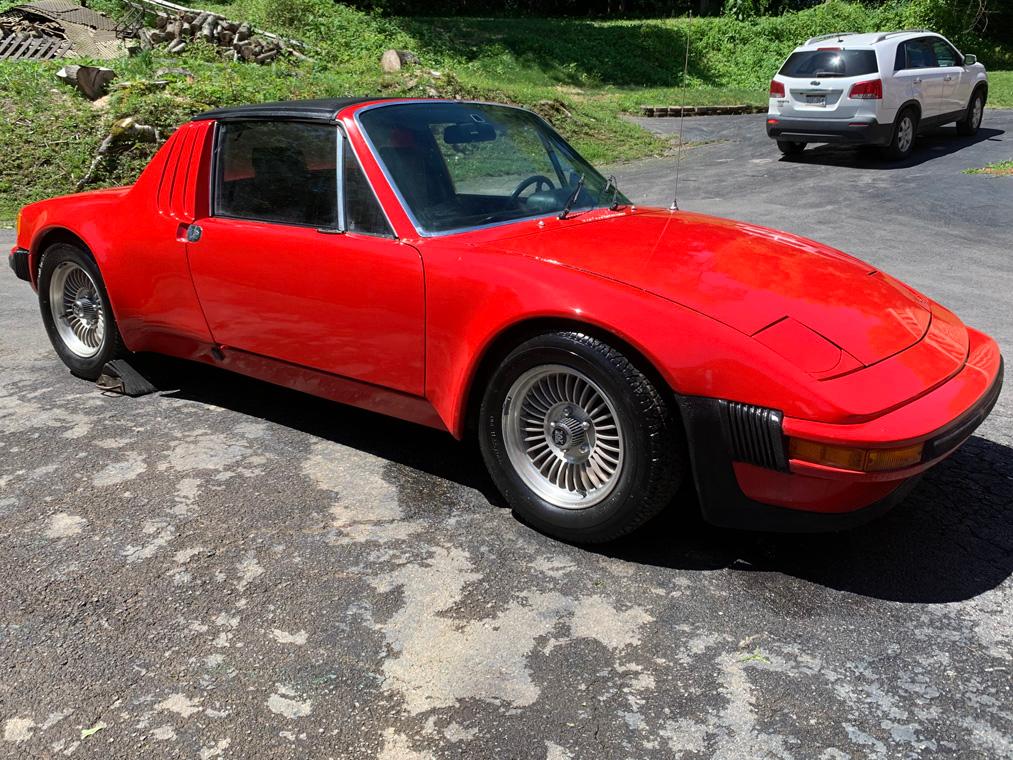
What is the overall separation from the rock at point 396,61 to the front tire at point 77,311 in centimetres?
1446

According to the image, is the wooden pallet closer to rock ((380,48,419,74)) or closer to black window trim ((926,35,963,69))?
rock ((380,48,419,74))

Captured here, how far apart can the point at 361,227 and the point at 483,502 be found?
1.16 meters

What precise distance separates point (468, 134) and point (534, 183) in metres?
0.35

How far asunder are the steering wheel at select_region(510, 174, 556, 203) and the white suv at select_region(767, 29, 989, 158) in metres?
10.1

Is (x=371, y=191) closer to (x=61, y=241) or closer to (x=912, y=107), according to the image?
(x=61, y=241)

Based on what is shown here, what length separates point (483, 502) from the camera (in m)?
3.67

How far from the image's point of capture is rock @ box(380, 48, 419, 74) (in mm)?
18889

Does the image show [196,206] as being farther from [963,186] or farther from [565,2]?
[565,2]

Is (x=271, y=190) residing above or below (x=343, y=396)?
above

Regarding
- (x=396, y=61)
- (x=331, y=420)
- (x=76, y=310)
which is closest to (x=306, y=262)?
(x=331, y=420)

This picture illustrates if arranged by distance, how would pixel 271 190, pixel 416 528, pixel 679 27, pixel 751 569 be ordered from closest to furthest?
pixel 751 569
pixel 416 528
pixel 271 190
pixel 679 27

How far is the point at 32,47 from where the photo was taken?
56.8 feet

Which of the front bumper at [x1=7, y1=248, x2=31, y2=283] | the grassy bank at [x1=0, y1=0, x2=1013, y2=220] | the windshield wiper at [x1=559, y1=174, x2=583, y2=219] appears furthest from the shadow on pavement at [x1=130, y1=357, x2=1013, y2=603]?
the front bumper at [x1=7, y1=248, x2=31, y2=283]

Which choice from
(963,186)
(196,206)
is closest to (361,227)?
(196,206)
